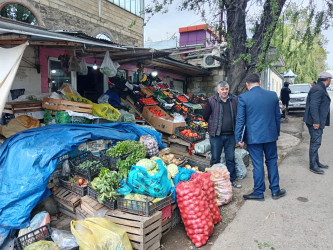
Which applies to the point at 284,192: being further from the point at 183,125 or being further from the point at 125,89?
the point at 125,89

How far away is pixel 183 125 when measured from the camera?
23.6 feet

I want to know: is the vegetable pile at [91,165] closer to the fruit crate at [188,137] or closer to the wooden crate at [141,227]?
the wooden crate at [141,227]

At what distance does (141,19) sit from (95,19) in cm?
367

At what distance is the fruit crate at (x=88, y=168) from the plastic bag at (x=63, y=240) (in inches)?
38.8

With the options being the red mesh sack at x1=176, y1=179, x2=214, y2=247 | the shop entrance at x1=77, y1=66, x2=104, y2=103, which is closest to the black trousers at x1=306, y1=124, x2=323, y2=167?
the red mesh sack at x1=176, y1=179, x2=214, y2=247

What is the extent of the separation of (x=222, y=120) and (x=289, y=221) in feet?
Result: 6.41

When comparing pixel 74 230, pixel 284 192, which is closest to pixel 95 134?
pixel 74 230

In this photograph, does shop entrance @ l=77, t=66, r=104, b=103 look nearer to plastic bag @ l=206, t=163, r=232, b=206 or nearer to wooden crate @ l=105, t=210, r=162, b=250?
plastic bag @ l=206, t=163, r=232, b=206

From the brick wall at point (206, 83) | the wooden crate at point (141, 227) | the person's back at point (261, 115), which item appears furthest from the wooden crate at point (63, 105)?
the brick wall at point (206, 83)

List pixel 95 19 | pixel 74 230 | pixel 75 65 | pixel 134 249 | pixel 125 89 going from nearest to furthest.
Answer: pixel 74 230, pixel 134 249, pixel 75 65, pixel 125 89, pixel 95 19

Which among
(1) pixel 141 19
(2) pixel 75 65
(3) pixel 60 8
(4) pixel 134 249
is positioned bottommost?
(4) pixel 134 249

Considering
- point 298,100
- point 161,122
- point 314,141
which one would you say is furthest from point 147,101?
point 298,100

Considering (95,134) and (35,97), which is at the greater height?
(35,97)

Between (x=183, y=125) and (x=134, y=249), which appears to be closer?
(x=134, y=249)
